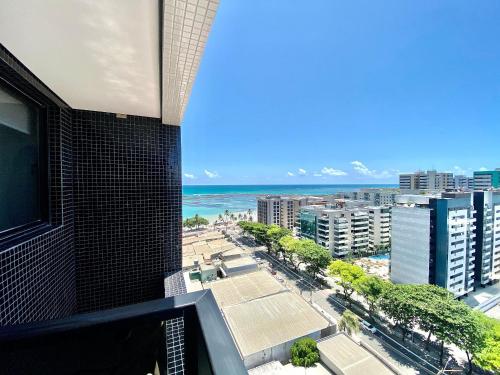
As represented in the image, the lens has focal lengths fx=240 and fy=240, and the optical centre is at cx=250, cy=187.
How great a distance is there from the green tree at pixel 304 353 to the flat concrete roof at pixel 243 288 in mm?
2754

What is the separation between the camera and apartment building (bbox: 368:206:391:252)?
20.1 m

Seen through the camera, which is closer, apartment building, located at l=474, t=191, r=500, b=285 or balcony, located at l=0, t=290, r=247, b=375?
balcony, located at l=0, t=290, r=247, b=375

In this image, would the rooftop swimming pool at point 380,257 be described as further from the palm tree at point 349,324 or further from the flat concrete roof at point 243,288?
the palm tree at point 349,324

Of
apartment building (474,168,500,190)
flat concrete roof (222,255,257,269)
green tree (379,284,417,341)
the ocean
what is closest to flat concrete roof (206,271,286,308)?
→ flat concrete roof (222,255,257,269)

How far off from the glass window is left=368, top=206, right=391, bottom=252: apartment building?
21.8 m

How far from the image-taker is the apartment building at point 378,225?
66.0 ft

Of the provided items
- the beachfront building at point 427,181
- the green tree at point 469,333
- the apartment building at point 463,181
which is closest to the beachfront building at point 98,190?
the green tree at point 469,333

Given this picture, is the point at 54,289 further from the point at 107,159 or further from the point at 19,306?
the point at 107,159

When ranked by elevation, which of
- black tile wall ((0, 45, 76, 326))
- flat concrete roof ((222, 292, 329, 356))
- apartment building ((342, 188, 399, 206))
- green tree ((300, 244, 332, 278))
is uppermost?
black tile wall ((0, 45, 76, 326))

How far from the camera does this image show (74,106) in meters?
2.41

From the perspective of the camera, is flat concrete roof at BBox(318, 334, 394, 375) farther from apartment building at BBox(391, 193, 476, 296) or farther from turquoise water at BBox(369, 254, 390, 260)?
turquoise water at BBox(369, 254, 390, 260)

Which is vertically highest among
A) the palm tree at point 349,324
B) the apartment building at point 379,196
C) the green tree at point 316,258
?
the apartment building at point 379,196

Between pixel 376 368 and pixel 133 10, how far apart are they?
857cm

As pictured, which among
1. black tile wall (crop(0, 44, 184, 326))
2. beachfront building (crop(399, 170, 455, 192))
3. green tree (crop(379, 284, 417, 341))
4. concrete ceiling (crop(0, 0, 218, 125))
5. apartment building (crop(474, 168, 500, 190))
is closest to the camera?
concrete ceiling (crop(0, 0, 218, 125))
